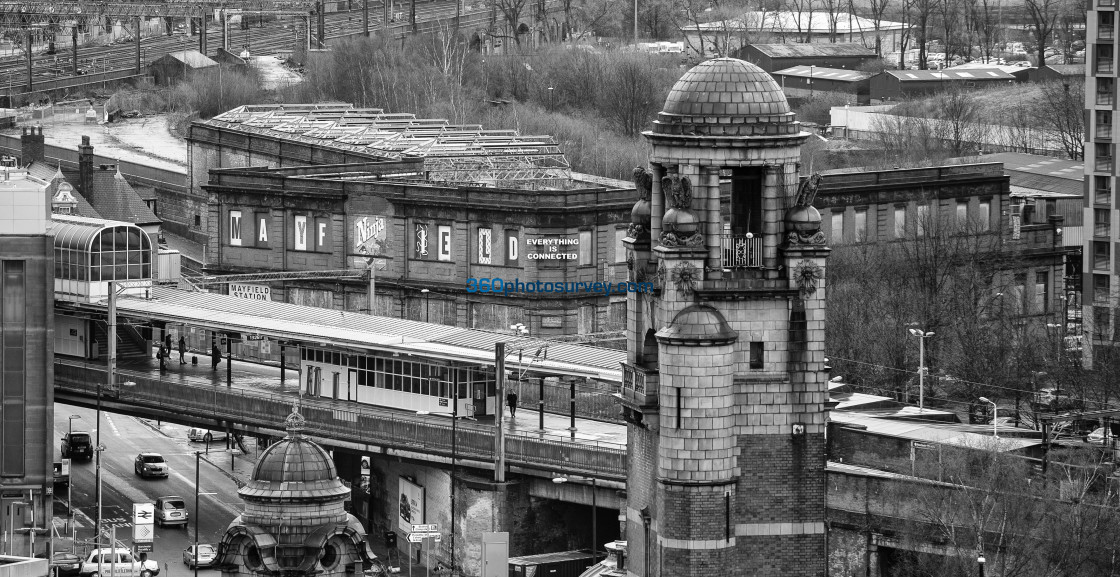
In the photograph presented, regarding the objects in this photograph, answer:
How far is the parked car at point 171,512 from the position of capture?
12119 centimetres

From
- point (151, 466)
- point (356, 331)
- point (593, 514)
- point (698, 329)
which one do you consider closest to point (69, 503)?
point (151, 466)

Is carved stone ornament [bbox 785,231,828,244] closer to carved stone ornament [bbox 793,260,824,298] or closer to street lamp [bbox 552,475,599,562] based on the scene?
carved stone ornament [bbox 793,260,824,298]

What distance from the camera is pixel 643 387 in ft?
211

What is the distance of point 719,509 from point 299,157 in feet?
402

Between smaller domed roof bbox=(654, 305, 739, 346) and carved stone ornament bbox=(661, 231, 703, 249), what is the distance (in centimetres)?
139

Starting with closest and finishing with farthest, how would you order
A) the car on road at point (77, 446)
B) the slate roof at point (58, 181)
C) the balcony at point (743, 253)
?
the balcony at point (743, 253) → the car on road at point (77, 446) → the slate roof at point (58, 181)

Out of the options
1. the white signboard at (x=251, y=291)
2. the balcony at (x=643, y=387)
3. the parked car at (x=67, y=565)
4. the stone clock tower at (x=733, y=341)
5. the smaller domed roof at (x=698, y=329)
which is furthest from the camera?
the white signboard at (x=251, y=291)

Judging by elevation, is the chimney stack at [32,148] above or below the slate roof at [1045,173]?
above

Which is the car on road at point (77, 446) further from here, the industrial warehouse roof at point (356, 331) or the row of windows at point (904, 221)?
the row of windows at point (904, 221)

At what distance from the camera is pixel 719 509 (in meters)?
63.9

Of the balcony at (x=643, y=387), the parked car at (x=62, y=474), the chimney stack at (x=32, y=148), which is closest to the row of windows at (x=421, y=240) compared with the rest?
the chimney stack at (x=32, y=148)

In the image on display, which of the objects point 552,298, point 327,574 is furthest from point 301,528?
point 552,298

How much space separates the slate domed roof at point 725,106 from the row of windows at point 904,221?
9587cm

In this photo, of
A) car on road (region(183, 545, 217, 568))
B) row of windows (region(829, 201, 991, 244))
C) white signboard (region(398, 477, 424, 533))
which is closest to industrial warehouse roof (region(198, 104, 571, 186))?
row of windows (region(829, 201, 991, 244))
